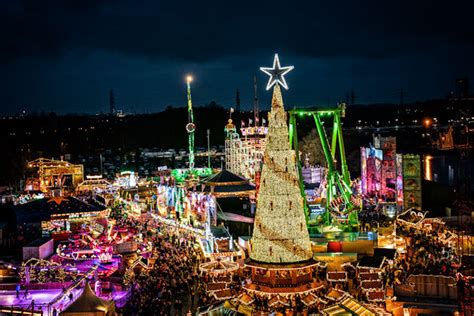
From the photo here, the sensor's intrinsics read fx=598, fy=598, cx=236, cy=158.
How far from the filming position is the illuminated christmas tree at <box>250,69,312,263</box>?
15031 mm

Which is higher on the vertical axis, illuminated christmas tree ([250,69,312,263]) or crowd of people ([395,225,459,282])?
illuminated christmas tree ([250,69,312,263])

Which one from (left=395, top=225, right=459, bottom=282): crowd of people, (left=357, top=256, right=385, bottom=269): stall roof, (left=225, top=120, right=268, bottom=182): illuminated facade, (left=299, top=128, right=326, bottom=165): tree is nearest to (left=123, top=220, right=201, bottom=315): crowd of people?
(left=357, top=256, right=385, bottom=269): stall roof

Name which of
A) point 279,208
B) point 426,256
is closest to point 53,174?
point 426,256

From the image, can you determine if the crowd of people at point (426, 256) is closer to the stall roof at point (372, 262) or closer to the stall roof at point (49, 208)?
the stall roof at point (372, 262)

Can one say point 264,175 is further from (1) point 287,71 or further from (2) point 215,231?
(2) point 215,231

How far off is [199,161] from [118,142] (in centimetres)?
2884

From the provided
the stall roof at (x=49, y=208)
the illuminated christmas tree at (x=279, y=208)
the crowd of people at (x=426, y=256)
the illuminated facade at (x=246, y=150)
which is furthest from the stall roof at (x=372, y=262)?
the illuminated facade at (x=246, y=150)

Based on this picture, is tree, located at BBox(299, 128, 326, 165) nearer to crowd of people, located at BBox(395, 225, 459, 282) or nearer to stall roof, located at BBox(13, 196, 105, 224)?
crowd of people, located at BBox(395, 225, 459, 282)

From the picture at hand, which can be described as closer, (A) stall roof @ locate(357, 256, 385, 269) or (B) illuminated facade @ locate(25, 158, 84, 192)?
(A) stall roof @ locate(357, 256, 385, 269)

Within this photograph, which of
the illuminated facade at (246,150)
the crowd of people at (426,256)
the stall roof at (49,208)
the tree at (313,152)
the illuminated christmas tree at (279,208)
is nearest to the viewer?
the illuminated christmas tree at (279,208)

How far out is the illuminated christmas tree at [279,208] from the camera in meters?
15.0

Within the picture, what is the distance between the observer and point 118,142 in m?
104

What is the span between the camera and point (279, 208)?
1502 cm

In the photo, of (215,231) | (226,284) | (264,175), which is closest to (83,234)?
(215,231)
